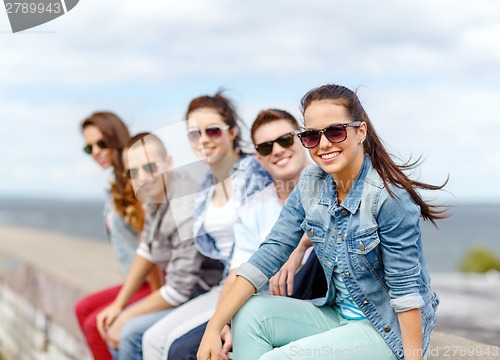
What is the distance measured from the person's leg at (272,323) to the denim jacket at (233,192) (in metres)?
0.75

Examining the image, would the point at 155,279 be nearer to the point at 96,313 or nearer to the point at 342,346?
the point at 96,313

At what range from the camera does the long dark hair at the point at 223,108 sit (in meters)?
3.36

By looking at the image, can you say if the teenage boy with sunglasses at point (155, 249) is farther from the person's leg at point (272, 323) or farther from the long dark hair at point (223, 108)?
the person's leg at point (272, 323)

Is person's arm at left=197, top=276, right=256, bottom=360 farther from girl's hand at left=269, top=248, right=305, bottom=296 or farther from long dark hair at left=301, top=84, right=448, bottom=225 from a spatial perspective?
long dark hair at left=301, top=84, right=448, bottom=225

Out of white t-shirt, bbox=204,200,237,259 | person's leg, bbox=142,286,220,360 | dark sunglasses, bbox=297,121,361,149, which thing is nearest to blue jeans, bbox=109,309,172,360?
person's leg, bbox=142,286,220,360

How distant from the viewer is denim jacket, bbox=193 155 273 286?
3.06 metres

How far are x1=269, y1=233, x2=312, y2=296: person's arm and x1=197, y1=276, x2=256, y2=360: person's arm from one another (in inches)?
10.7

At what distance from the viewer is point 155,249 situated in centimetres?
337

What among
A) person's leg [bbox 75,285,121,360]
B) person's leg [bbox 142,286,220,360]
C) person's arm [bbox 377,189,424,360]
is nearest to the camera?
person's arm [bbox 377,189,424,360]

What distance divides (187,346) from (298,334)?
53cm

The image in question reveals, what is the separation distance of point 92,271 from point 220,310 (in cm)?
432

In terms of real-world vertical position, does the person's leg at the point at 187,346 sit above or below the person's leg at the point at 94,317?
above

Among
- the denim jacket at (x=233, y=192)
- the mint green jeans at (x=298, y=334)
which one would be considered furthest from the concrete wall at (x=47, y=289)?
the mint green jeans at (x=298, y=334)

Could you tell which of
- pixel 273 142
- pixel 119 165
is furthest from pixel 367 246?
pixel 119 165
